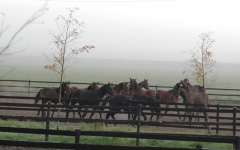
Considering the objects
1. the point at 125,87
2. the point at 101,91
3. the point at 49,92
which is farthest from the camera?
the point at 125,87

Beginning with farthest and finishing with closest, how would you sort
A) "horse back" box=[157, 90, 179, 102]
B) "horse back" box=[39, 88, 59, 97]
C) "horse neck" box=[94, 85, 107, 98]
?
1. "horse back" box=[157, 90, 179, 102]
2. "horse back" box=[39, 88, 59, 97]
3. "horse neck" box=[94, 85, 107, 98]

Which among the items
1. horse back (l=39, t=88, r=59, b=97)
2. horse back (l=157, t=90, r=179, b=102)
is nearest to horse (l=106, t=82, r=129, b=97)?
horse back (l=157, t=90, r=179, b=102)

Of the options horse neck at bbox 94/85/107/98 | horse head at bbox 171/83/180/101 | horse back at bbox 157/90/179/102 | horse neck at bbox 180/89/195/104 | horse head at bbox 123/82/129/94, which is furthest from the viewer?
horse back at bbox 157/90/179/102

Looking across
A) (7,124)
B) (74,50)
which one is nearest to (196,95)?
(74,50)

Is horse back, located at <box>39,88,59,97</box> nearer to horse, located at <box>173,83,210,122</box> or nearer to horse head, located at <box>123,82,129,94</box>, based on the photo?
horse head, located at <box>123,82,129,94</box>

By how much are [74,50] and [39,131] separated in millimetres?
8505

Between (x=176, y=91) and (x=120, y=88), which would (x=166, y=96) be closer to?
(x=176, y=91)

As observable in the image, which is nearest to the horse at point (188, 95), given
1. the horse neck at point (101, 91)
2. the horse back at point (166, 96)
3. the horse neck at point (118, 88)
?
the horse back at point (166, 96)

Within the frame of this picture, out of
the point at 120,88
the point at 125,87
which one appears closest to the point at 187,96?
the point at 125,87

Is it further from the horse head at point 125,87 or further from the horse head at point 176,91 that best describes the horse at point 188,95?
the horse head at point 125,87

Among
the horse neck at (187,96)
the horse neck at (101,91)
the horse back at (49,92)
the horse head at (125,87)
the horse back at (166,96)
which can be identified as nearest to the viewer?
the horse neck at (101,91)

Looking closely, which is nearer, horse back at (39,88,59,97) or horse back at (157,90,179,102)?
horse back at (39,88,59,97)

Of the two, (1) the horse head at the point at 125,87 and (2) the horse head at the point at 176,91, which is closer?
(2) the horse head at the point at 176,91

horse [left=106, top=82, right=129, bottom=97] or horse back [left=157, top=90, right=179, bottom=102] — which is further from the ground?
horse [left=106, top=82, right=129, bottom=97]
